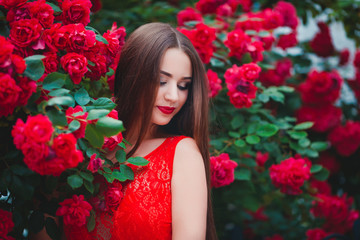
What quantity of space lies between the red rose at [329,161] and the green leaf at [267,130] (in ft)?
3.78

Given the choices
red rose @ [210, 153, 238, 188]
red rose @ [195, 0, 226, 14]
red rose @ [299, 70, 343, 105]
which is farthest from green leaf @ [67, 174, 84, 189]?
red rose @ [299, 70, 343, 105]

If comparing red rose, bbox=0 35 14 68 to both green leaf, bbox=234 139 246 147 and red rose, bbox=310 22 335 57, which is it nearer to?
green leaf, bbox=234 139 246 147

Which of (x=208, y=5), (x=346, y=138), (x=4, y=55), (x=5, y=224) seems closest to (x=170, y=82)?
(x=4, y=55)

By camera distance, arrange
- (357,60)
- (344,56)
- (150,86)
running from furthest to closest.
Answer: (344,56) → (357,60) → (150,86)

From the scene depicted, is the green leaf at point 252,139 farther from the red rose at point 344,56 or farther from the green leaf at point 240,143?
the red rose at point 344,56

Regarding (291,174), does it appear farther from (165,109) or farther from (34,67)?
(34,67)

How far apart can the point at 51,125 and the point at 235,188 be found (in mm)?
Answer: 1411

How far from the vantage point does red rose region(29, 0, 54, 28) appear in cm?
126

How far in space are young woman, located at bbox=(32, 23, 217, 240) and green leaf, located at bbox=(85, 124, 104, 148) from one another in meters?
0.51

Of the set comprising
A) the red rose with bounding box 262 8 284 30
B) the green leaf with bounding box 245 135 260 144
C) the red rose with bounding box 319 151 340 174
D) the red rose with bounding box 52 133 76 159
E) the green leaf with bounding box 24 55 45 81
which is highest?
the red rose with bounding box 262 8 284 30

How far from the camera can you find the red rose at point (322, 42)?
9.76ft

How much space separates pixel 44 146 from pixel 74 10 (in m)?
0.63

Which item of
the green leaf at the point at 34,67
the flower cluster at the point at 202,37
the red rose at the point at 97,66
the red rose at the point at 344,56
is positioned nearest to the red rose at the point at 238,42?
the flower cluster at the point at 202,37

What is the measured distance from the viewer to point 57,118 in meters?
1.04
